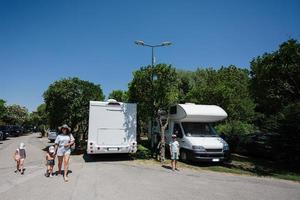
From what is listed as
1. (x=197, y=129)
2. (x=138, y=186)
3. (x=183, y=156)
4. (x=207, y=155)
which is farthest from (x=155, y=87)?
(x=138, y=186)

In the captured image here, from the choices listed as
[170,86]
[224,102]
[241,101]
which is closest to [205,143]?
[170,86]

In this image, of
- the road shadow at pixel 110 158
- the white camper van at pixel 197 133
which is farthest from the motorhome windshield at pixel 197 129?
the road shadow at pixel 110 158

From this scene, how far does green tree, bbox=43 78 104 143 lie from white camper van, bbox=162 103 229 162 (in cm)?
678

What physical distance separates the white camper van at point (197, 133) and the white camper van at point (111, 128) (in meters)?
2.52

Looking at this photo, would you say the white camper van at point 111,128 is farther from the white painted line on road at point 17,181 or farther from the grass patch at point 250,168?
the white painted line on road at point 17,181

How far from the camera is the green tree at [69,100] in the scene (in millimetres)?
18953

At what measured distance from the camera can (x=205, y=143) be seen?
13555 millimetres

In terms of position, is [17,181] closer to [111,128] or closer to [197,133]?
[111,128]

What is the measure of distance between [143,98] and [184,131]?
2979 millimetres

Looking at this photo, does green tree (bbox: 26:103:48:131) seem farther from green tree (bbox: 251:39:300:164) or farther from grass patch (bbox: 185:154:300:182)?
grass patch (bbox: 185:154:300:182)

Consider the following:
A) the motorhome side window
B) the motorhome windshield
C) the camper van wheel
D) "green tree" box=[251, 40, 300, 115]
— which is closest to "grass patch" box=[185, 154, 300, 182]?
the camper van wheel

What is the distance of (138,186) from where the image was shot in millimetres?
8727

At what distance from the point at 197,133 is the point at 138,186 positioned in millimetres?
6827

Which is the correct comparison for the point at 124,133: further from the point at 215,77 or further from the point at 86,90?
the point at 215,77
